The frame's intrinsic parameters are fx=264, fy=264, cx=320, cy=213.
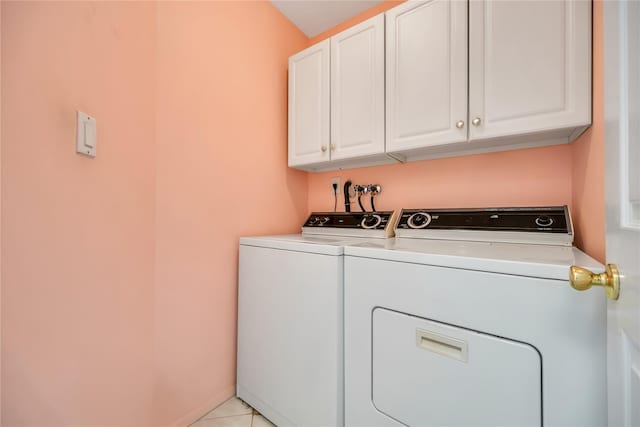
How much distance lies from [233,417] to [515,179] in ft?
6.52

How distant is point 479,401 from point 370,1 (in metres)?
2.29

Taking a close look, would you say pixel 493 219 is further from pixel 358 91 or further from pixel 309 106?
pixel 309 106

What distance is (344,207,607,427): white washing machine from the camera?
0.69m

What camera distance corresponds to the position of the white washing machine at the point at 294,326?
1.11m

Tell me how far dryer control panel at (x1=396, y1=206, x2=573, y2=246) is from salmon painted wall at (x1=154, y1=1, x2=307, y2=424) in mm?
975

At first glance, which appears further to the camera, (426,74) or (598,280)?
(426,74)

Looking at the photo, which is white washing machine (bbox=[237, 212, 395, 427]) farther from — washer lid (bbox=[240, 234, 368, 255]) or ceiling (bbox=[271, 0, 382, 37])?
ceiling (bbox=[271, 0, 382, 37])

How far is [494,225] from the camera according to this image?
1264 millimetres

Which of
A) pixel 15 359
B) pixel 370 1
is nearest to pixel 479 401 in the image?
pixel 15 359

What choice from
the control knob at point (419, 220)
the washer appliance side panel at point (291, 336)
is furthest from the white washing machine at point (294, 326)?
the control knob at point (419, 220)

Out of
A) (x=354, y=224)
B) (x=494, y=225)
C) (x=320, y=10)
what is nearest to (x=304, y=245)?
(x=354, y=224)

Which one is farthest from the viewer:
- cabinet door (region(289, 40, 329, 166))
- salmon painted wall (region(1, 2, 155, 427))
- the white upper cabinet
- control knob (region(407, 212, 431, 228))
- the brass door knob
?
cabinet door (region(289, 40, 329, 166))

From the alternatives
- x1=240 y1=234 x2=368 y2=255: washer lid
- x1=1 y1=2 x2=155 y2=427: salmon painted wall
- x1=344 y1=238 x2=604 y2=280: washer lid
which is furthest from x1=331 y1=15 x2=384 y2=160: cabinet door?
x1=1 y1=2 x2=155 y2=427: salmon painted wall

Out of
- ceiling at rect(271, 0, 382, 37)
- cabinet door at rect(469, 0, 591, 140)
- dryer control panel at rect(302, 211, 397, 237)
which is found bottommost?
dryer control panel at rect(302, 211, 397, 237)
